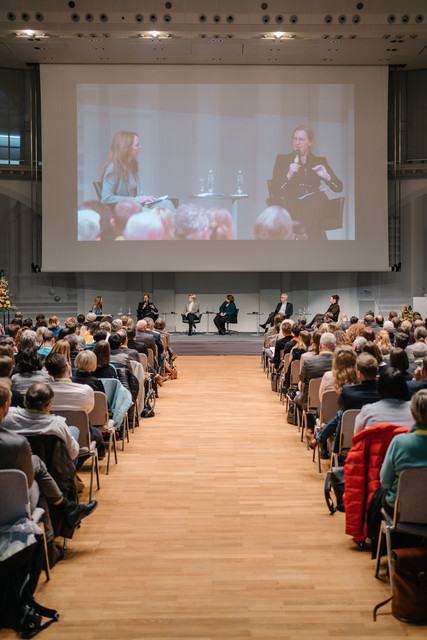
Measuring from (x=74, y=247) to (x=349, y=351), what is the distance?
1206 cm

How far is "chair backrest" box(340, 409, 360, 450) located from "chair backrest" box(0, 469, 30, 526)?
2.31 meters

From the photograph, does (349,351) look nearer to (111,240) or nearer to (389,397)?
(389,397)

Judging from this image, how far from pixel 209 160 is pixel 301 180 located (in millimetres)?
2286

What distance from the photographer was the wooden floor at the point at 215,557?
10.5ft

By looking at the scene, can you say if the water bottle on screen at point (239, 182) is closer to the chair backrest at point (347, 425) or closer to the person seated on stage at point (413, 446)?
the chair backrest at point (347, 425)

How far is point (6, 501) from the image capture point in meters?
3.22

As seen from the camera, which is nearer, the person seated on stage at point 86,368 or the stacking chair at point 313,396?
the person seated on stage at point 86,368

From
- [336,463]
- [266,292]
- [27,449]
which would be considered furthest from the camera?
[266,292]

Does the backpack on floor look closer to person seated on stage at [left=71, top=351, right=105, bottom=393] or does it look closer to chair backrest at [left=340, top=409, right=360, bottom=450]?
chair backrest at [left=340, top=409, right=360, bottom=450]

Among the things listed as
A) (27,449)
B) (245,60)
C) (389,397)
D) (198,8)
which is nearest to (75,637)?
(27,449)

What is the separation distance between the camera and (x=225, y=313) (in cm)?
1669

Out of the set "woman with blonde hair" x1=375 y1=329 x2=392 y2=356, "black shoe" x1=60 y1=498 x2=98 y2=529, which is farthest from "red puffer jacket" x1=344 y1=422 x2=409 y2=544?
"woman with blonde hair" x1=375 y1=329 x2=392 y2=356

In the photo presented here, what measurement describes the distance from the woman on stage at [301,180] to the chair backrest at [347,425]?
11.8m

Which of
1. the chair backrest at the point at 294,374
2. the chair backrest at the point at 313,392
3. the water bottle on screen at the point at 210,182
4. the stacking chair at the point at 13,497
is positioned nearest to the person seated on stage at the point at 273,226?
the water bottle on screen at the point at 210,182
